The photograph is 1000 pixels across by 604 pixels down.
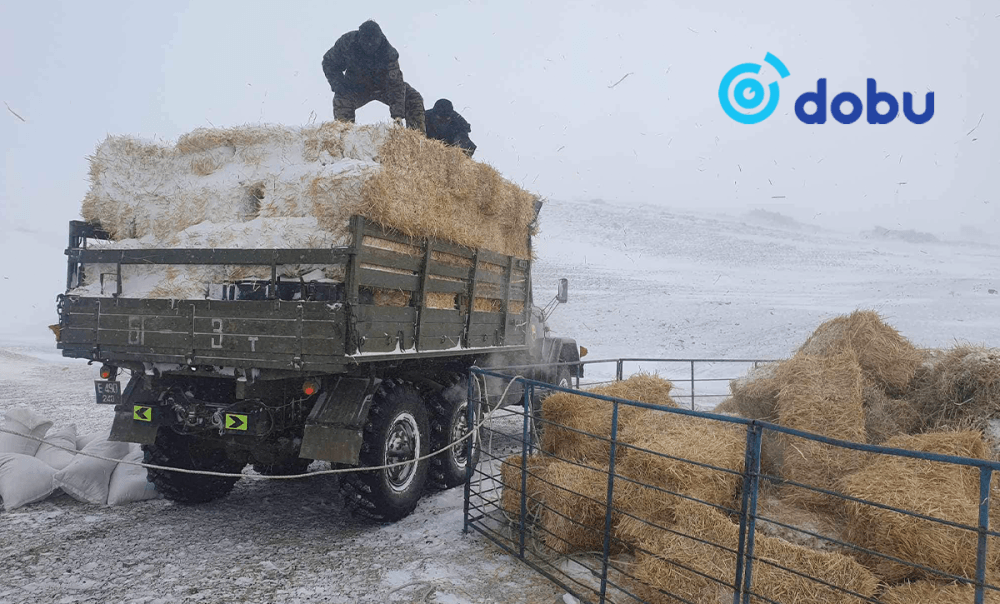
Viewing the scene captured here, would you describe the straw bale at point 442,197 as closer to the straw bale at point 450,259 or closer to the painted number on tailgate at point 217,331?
the straw bale at point 450,259

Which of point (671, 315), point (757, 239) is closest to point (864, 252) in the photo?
point (757, 239)

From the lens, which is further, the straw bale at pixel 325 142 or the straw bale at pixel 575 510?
the straw bale at pixel 325 142

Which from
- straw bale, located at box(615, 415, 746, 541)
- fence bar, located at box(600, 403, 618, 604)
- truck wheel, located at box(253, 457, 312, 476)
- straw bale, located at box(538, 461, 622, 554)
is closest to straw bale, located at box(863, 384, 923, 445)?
straw bale, located at box(615, 415, 746, 541)

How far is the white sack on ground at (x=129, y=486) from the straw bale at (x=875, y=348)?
637 centimetres

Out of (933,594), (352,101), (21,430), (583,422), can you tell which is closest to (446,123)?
(352,101)

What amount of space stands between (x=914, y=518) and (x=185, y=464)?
5662 millimetres

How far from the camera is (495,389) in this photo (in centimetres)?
738

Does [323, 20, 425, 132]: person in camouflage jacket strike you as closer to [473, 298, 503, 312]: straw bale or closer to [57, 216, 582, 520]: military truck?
[473, 298, 503, 312]: straw bale

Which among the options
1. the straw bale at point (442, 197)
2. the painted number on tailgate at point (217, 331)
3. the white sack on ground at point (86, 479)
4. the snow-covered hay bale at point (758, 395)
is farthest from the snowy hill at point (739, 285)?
the white sack on ground at point (86, 479)

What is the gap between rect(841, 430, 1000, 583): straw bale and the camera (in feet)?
10.4

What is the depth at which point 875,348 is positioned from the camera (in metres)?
5.70

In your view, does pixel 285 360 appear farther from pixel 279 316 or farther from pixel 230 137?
pixel 230 137

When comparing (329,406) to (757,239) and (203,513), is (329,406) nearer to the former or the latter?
(203,513)

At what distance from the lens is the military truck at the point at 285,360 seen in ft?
15.1
